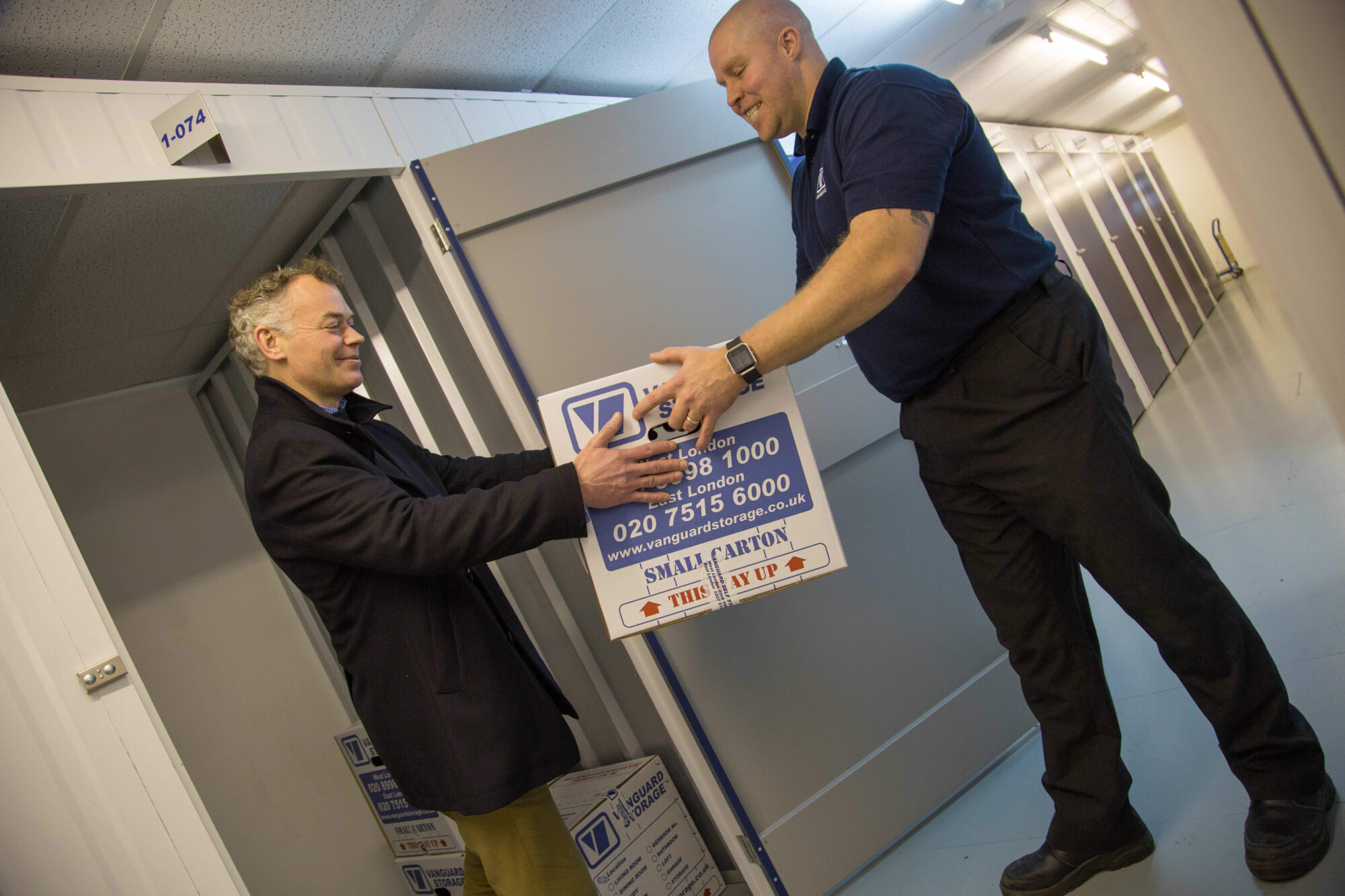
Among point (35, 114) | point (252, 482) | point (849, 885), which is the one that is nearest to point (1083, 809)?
point (849, 885)

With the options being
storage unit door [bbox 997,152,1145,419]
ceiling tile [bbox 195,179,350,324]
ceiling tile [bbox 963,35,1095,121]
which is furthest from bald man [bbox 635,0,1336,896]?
storage unit door [bbox 997,152,1145,419]

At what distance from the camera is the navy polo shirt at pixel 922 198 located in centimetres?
128

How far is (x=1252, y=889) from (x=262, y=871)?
3.51 metres

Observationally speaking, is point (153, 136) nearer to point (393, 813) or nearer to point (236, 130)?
point (236, 130)

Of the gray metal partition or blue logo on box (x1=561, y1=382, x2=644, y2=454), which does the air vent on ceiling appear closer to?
the gray metal partition

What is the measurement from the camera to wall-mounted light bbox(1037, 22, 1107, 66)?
5.42 metres

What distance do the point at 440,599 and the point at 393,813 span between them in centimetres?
210

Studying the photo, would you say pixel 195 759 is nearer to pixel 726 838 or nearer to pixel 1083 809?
pixel 726 838

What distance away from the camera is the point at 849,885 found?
207 cm

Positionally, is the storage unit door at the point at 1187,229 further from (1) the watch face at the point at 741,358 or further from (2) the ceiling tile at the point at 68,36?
(2) the ceiling tile at the point at 68,36

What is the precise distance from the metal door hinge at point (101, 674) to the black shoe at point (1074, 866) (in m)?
1.77

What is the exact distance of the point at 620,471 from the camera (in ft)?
4.60

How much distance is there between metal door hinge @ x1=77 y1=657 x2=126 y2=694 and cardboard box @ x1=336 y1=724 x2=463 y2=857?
5.19ft

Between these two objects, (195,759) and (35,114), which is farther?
(195,759)
